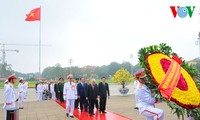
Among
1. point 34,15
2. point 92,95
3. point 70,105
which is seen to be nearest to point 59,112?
point 70,105

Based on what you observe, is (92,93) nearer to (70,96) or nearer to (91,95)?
(91,95)

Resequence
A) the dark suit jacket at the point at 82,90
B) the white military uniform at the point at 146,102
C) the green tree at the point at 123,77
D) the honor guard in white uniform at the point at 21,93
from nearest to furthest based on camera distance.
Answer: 1. the white military uniform at the point at 146,102
2. the dark suit jacket at the point at 82,90
3. the honor guard in white uniform at the point at 21,93
4. the green tree at the point at 123,77

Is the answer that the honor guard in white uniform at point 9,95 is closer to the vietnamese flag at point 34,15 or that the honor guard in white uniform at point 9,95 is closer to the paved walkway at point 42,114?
the paved walkway at point 42,114

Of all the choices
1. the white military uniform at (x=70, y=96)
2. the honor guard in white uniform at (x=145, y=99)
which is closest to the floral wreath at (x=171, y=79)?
the honor guard in white uniform at (x=145, y=99)

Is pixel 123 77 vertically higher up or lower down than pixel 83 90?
higher up

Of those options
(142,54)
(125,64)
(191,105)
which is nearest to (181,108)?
(191,105)

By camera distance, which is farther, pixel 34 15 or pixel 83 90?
pixel 34 15

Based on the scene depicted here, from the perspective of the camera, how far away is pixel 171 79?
453 centimetres

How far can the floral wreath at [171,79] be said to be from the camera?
4.40 m

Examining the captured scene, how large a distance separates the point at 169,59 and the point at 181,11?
274 inches

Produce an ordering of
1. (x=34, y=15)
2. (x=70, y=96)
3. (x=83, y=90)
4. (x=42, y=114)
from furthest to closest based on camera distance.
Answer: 1. (x=34, y=15)
2. (x=83, y=90)
3. (x=42, y=114)
4. (x=70, y=96)

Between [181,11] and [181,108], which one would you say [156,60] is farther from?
[181,11]

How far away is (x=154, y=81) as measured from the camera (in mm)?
4648

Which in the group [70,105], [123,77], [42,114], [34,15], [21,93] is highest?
[34,15]
